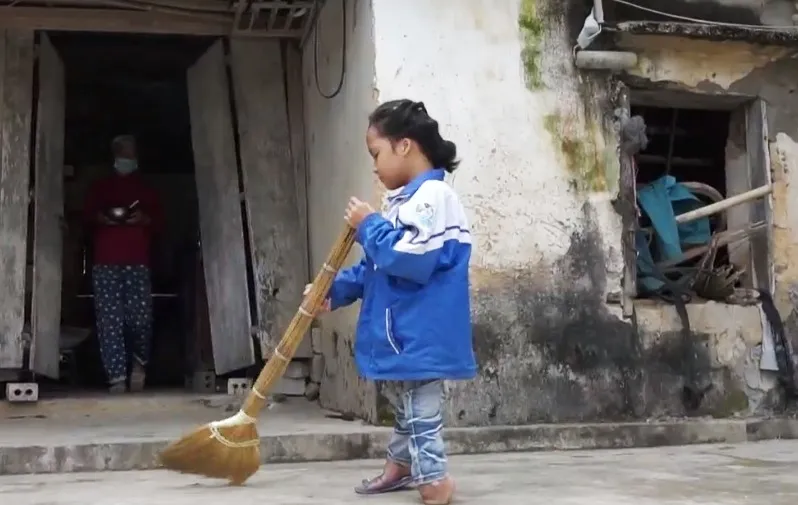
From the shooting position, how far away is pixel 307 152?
607 centimetres

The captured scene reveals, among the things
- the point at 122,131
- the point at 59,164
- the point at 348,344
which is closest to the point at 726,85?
the point at 348,344

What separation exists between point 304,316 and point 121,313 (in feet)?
10.7

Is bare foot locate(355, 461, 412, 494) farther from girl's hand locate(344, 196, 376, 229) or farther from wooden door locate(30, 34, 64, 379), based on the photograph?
wooden door locate(30, 34, 64, 379)

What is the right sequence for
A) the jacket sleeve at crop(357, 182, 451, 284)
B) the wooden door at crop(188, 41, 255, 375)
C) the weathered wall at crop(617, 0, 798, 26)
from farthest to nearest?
the wooden door at crop(188, 41, 255, 375) → the weathered wall at crop(617, 0, 798, 26) → the jacket sleeve at crop(357, 182, 451, 284)

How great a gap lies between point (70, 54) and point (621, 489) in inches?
215

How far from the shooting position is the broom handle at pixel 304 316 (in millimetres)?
3324

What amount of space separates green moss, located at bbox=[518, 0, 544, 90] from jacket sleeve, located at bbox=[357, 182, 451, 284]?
1995 mm

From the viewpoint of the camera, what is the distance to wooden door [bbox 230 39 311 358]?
583 centimetres

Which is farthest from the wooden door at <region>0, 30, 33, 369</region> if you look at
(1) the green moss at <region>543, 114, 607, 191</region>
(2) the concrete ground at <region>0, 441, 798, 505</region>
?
(1) the green moss at <region>543, 114, 607, 191</region>

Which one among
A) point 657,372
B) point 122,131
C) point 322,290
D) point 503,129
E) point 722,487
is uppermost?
point 122,131

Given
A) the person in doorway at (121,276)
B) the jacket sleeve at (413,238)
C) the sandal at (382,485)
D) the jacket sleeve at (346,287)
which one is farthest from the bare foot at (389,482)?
the person in doorway at (121,276)

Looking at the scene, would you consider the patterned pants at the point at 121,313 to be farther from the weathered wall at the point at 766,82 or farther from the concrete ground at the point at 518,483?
the weathered wall at the point at 766,82

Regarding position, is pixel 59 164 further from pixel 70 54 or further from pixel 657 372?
pixel 657 372

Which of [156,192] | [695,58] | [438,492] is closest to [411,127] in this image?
[438,492]
